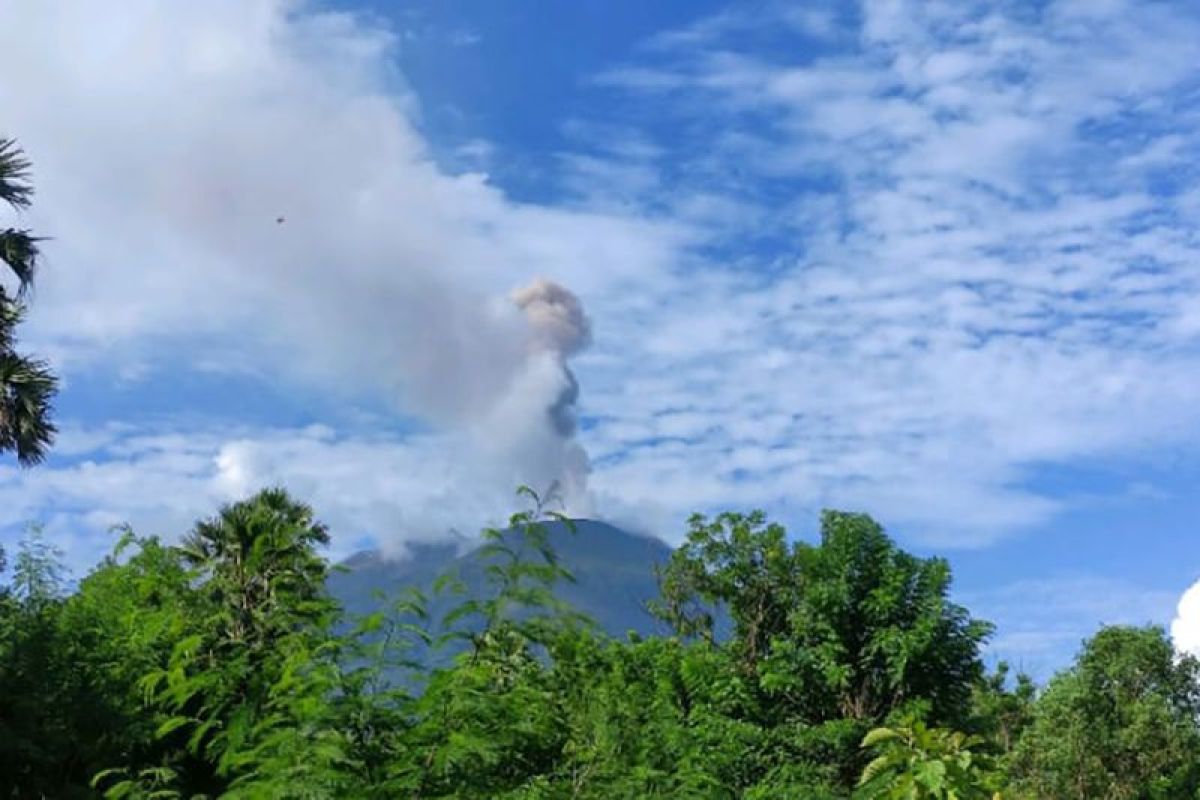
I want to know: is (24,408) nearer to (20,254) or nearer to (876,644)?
(20,254)

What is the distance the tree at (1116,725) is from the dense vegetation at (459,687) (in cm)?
1821

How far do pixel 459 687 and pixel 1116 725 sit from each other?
47204mm

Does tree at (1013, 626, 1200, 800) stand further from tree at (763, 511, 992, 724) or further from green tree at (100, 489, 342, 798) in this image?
green tree at (100, 489, 342, 798)

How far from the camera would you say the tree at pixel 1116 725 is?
48094 mm

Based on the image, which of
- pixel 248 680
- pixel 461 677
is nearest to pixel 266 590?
pixel 248 680

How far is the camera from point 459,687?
23.9 ft

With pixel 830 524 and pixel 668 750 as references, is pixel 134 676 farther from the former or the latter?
pixel 830 524

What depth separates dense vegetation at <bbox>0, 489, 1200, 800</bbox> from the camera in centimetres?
739

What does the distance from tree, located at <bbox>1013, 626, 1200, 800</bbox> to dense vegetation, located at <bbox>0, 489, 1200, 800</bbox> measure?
59.7 feet

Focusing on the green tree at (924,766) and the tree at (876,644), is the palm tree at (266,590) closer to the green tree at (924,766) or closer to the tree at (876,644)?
the green tree at (924,766)

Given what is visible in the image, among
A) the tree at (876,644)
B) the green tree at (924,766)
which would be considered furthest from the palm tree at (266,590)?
the tree at (876,644)

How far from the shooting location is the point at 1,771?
12641 mm

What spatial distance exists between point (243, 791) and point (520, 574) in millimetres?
1794

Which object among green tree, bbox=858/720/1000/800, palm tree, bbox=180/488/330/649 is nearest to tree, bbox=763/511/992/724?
green tree, bbox=858/720/1000/800
